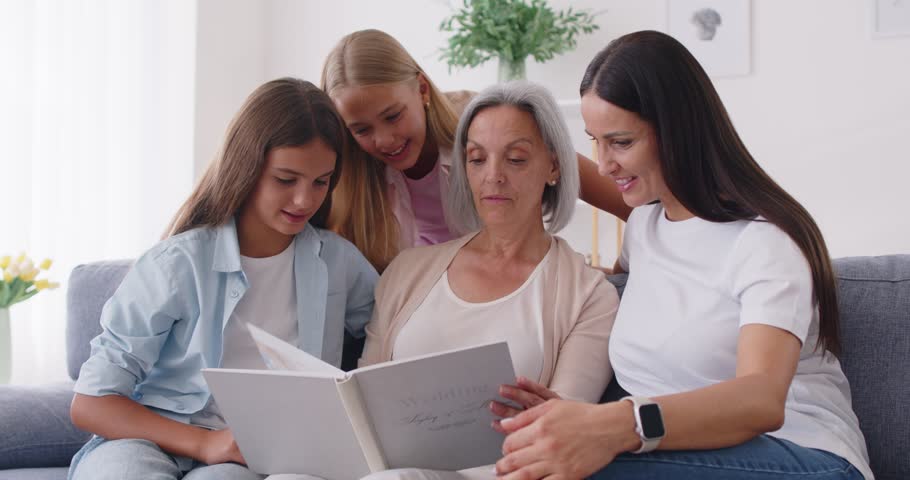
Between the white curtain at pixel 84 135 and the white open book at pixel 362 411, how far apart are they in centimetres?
221

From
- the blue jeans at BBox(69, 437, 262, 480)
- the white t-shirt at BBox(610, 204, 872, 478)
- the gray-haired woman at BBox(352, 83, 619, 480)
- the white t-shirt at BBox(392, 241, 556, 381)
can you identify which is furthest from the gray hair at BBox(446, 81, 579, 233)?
the blue jeans at BBox(69, 437, 262, 480)

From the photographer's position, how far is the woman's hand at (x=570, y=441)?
1215 millimetres

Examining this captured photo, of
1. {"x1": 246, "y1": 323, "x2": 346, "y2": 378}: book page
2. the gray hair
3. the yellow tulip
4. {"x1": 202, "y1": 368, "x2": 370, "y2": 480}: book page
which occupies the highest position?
the gray hair

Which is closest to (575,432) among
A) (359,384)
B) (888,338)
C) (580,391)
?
(359,384)

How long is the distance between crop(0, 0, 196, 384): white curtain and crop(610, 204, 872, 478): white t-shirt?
2534 mm

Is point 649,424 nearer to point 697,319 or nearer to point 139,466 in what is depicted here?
point 697,319

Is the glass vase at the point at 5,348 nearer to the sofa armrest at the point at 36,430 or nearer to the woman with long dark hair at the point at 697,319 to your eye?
the sofa armrest at the point at 36,430

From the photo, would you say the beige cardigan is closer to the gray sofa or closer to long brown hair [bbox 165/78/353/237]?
the gray sofa

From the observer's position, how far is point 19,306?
333cm

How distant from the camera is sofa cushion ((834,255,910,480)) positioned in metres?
1.68

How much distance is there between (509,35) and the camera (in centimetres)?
371

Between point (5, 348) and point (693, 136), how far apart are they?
2.02m

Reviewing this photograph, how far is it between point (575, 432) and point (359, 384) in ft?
1.02

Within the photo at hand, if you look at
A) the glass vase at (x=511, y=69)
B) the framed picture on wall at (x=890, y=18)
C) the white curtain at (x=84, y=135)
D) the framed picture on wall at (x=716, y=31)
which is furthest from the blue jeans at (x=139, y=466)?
the framed picture on wall at (x=890, y=18)
